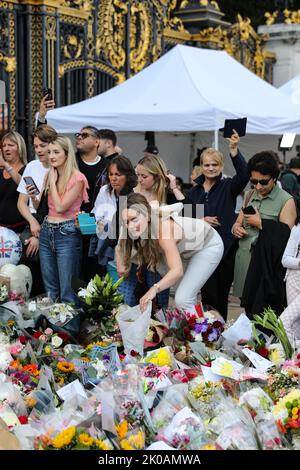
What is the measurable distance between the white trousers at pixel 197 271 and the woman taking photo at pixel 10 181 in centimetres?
189

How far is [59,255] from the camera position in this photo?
613 cm

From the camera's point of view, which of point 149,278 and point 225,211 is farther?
point 225,211

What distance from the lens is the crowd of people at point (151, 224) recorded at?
5.02 m

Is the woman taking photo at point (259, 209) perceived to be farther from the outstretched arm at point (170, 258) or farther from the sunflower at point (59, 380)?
the sunflower at point (59, 380)

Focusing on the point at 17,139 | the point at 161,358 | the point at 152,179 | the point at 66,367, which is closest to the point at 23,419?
the point at 66,367

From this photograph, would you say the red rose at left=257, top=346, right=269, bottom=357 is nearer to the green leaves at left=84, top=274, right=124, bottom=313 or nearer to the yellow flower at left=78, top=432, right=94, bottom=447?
the green leaves at left=84, top=274, right=124, bottom=313

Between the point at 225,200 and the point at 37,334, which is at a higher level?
the point at 225,200

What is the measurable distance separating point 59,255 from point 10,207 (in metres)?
0.84

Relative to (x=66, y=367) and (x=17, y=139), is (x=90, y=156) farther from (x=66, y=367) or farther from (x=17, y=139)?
(x=66, y=367)

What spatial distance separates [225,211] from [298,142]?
27.9 ft

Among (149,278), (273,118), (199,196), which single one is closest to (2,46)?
(273,118)

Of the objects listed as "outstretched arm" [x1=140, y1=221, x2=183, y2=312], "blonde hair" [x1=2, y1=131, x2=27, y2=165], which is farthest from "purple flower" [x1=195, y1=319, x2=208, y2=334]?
"blonde hair" [x1=2, y1=131, x2=27, y2=165]

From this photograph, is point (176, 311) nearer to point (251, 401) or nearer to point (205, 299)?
point (251, 401)

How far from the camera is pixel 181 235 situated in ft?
16.6
